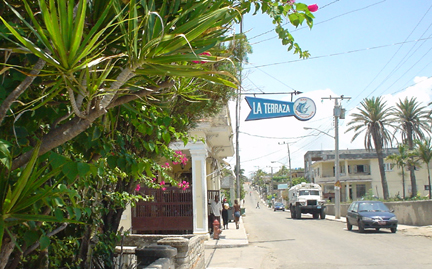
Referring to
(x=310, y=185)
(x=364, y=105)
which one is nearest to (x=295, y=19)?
(x=310, y=185)

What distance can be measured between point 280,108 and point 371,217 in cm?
787

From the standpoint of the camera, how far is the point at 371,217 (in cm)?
1944

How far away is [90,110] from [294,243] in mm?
14054

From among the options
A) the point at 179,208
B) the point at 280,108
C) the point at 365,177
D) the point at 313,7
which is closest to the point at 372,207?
the point at 280,108

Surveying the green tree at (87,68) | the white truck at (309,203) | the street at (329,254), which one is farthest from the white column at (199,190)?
the white truck at (309,203)

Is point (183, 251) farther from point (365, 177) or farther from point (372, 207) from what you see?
point (365, 177)

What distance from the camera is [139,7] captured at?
3.20 metres

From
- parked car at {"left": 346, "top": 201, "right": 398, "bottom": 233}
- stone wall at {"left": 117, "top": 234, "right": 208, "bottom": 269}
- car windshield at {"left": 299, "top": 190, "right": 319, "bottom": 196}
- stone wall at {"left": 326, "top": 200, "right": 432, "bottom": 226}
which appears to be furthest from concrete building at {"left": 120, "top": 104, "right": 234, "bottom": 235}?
car windshield at {"left": 299, "top": 190, "right": 319, "bottom": 196}

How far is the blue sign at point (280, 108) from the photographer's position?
14617 millimetres

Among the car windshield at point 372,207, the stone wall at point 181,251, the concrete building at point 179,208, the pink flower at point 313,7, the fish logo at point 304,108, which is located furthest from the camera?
the car windshield at point 372,207

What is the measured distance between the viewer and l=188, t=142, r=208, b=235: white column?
627 inches

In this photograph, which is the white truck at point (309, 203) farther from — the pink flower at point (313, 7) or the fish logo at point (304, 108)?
the pink flower at point (313, 7)

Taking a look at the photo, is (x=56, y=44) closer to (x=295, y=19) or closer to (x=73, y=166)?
(x=73, y=166)

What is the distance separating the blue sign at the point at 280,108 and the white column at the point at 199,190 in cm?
254
